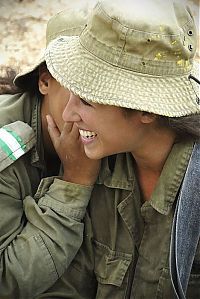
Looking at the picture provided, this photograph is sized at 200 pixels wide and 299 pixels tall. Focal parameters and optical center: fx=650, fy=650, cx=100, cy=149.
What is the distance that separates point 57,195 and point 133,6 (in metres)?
0.80

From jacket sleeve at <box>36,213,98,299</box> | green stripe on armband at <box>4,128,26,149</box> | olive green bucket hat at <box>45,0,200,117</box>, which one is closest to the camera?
olive green bucket hat at <box>45,0,200,117</box>

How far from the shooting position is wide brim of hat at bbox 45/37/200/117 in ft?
6.49

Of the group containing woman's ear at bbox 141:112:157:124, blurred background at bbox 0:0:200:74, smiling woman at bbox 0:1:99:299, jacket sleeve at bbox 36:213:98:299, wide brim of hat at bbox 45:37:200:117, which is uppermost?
wide brim of hat at bbox 45:37:200:117

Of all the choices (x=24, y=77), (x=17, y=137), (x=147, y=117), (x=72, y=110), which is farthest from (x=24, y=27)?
(x=147, y=117)

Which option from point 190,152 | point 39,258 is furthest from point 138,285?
Answer: point 190,152

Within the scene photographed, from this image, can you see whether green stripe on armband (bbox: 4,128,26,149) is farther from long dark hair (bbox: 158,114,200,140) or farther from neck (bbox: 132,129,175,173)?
long dark hair (bbox: 158,114,200,140)

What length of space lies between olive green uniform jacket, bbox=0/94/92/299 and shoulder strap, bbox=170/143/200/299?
40 cm

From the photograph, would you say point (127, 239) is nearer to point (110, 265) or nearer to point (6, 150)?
point (110, 265)

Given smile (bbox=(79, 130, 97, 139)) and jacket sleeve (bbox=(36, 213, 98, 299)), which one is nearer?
smile (bbox=(79, 130, 97, 139))

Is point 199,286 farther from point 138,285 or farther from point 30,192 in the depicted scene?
point 30,192

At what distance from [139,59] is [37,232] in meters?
0.79

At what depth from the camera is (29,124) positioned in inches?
101

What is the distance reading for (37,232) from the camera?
2.39 metres

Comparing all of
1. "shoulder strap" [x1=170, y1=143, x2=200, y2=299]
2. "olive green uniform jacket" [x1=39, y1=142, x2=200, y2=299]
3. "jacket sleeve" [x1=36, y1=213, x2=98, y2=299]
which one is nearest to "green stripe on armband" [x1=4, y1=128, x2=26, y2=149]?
"olive green uniform jacket" [x1=39, y1=142, x2=200, y2=299]
